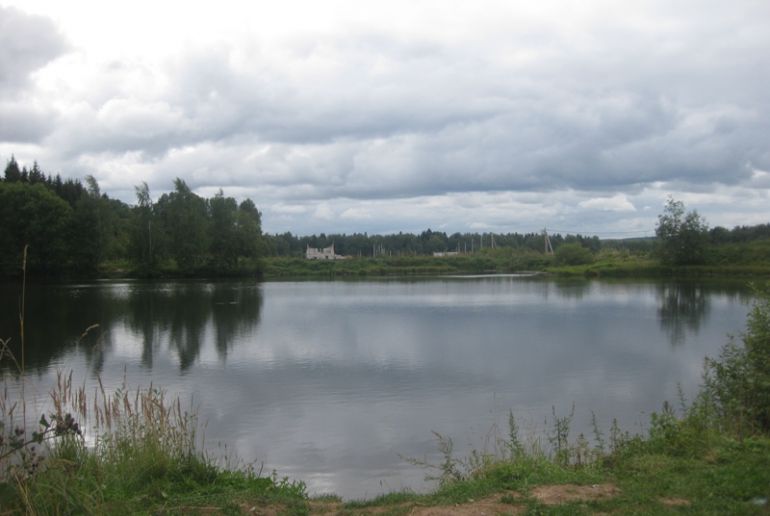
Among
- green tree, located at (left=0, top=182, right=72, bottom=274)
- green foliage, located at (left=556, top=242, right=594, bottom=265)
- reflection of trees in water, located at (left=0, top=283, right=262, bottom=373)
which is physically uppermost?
green tree, located at (left=0, top=182, right=72, bottom=274)

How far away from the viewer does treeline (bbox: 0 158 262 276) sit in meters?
68.3

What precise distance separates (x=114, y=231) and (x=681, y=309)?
2550 inches

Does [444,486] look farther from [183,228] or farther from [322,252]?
[322,252]

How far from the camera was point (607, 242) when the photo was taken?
144000mm

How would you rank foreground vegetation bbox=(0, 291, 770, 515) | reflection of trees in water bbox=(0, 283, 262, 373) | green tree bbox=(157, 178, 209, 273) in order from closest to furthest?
1. foreground vegetation bbox=(0, 291, 770, 515)
2. reflection of trees in water bbox=(0, 283, 262, 373)
3. green tree bbox=(157, 178, 209, 273)

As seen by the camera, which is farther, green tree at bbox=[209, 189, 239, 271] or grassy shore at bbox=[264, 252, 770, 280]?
green tree at bbox=[209, 189, 239, 271]

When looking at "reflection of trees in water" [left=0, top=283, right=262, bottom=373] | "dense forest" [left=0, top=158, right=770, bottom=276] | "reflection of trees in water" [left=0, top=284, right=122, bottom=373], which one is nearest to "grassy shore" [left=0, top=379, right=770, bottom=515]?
"reflection of trees in water" [left=0, top=284, right=122, bottom=373]

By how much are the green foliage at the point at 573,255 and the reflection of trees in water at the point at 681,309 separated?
3563cm

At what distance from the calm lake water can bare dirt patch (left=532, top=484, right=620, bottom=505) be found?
3163 millimetres

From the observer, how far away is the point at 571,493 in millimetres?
6633

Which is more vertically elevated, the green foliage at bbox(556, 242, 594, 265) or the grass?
the green foliage at bbox(556, 242, 594, 265)

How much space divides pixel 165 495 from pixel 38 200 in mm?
72658

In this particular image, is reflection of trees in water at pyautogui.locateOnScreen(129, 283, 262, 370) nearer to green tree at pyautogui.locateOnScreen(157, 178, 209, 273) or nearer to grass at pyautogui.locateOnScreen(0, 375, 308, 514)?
grass at pyautogui.locateOnScreen(0, 375, 308, 514)

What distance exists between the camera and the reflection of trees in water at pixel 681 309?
28.5m
